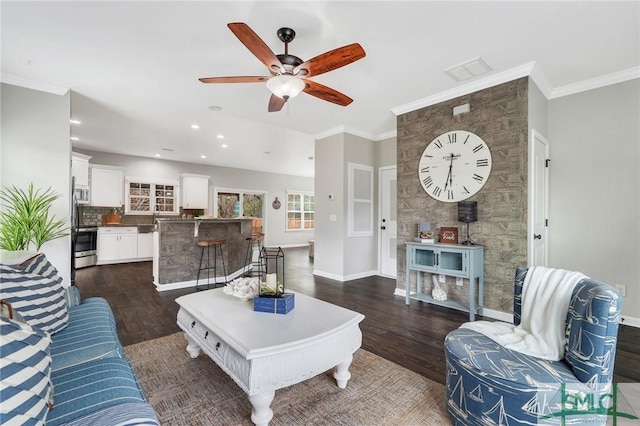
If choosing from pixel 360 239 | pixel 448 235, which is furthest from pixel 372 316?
pixel 360 239

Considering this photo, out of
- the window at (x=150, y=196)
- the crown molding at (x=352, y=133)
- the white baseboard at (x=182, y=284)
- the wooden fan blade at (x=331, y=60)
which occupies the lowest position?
the white baseboard at (x=182, y=284)

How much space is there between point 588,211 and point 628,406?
238 cm

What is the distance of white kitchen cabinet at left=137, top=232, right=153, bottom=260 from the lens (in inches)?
280

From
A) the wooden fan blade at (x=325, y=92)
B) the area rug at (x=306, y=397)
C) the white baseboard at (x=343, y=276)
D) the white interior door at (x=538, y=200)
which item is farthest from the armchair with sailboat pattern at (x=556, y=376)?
the white baseboard at (x=343, y=276)

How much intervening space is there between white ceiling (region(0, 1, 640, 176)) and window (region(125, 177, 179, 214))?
3.30 m

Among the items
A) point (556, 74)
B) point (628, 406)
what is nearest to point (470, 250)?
point (628, 406)

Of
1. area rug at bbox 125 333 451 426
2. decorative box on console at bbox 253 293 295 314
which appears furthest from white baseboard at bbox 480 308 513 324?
decorative box on console at bbox 253 293 295 314

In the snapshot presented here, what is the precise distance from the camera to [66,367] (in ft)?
4.56

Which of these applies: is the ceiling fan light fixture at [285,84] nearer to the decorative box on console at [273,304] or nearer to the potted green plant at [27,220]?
the decorative box on console at [273,304]

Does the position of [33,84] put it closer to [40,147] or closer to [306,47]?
[40,147]

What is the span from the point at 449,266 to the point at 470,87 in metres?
2.19

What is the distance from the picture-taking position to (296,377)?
5.16 feet

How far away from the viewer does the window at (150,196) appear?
7.52 metres

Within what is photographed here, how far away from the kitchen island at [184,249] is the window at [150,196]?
349 centimetres
